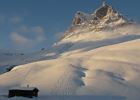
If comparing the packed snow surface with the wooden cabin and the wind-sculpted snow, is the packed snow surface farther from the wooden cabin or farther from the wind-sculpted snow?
the wooden cabin

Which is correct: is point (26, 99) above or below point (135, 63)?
below

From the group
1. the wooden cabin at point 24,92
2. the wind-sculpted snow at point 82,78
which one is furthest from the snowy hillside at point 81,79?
the wooden cabin at point 24,92

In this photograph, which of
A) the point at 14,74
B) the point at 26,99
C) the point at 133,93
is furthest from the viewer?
the point at 14,74

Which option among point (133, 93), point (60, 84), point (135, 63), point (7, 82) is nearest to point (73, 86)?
point (60, 84)

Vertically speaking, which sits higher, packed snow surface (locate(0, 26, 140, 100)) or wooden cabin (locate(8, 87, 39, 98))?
packed snow surface (locate(0, 26, 140, 100))

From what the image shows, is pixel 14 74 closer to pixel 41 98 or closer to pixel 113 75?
pixel 113 75

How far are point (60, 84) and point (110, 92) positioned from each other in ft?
41.9

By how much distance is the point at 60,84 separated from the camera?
9425 centimetres

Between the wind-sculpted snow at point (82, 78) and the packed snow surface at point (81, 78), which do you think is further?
the wind-sculpted snow at point (82, 78)

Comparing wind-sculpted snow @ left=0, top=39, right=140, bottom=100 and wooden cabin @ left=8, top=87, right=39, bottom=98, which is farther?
wind-sculpted snow @ left=0, top=39, right=140, bottom=100

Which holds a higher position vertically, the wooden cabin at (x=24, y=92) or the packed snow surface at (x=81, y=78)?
the packed snow surface at (x=81, y=78)

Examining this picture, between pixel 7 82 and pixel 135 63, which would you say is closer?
pixel 7 82

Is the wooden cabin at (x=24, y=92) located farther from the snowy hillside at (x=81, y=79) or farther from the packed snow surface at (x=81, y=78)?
the packed snow surface at (x=81, y=78)

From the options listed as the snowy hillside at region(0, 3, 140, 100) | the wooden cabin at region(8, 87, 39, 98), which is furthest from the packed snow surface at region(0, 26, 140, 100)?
the wooden cabin at region(8, 87, 39, 98)
